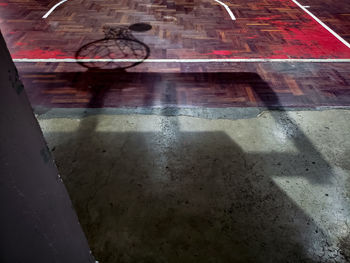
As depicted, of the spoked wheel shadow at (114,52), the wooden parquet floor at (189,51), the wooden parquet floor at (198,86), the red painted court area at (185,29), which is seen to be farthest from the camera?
the red painted court area at (185,29)

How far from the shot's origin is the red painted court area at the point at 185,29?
513 centimetres

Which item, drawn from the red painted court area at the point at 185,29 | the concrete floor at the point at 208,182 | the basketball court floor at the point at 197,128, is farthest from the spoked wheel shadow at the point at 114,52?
the concrete floor at the point at 208,182

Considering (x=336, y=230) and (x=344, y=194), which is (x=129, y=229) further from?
(x=344, y=194)

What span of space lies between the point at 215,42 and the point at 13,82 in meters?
5.17

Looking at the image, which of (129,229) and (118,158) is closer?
(129,229)

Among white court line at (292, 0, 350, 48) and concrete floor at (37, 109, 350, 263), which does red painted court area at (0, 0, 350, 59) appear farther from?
concrete floor at (37, 109, 350, 263)

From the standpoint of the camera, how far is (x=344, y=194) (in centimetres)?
270

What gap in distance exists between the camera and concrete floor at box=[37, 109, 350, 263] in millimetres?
2309

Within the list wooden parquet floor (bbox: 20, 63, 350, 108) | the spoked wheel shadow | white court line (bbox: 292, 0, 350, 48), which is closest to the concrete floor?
wooden parquet floor (bbox: 20, 63, 350, 108)

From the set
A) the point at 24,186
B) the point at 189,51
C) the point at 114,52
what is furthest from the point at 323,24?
the point at 24,186

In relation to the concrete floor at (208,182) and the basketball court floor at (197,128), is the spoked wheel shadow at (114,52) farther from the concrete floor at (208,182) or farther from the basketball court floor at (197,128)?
the concrete floor at (208,182)

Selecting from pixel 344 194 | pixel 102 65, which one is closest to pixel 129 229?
pixel 344 194

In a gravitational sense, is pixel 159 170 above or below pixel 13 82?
below

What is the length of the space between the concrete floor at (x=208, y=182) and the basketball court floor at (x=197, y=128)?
0.01m
